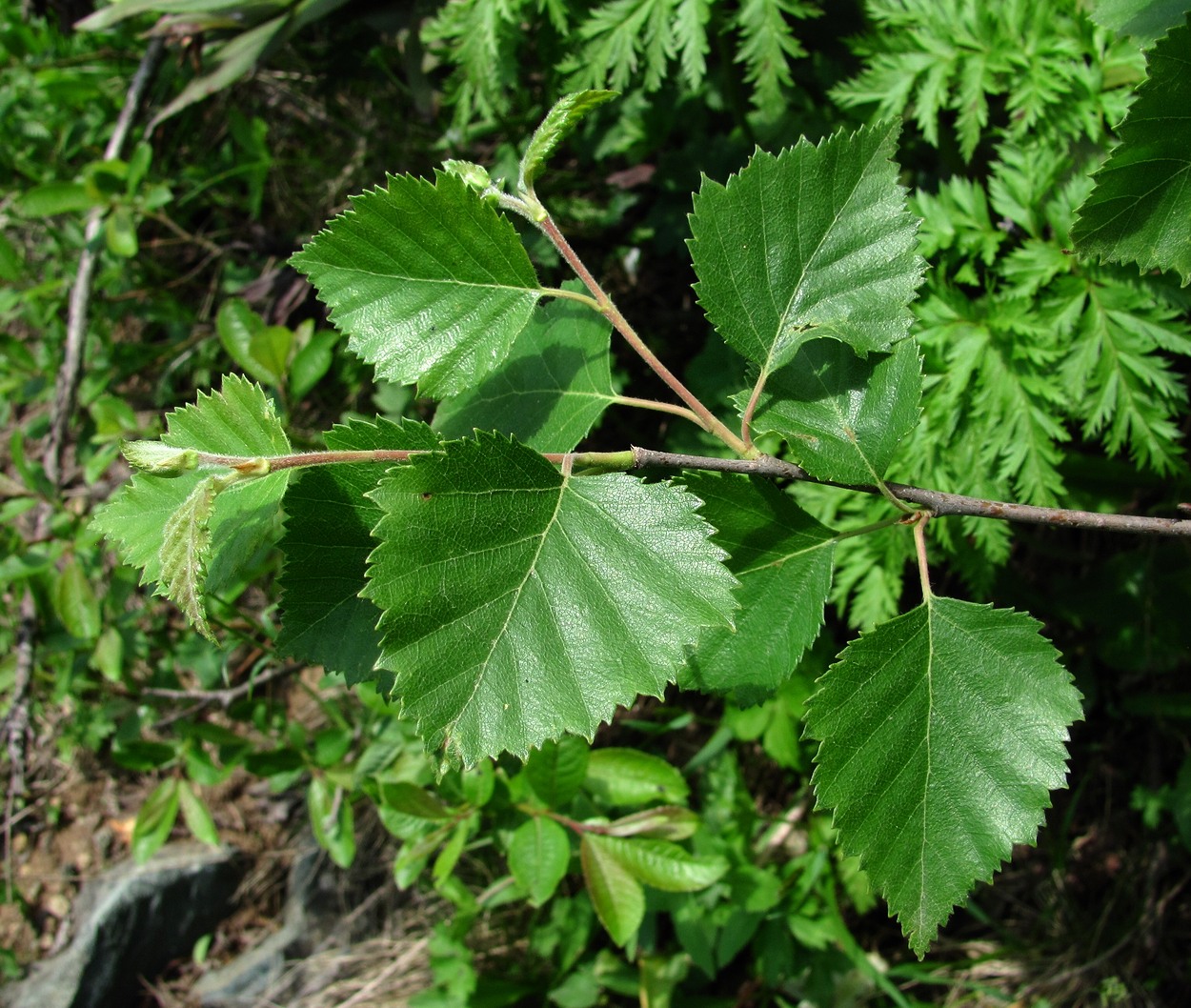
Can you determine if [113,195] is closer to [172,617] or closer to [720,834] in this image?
[172,617]

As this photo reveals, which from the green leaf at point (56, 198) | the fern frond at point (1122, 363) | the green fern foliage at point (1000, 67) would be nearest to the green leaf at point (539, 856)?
the fern frond at point (1122, 363)

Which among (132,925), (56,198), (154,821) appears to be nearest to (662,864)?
(154,821)

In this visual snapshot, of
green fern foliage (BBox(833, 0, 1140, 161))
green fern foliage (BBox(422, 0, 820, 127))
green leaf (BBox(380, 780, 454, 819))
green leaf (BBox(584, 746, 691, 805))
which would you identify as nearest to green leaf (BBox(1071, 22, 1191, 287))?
green fern foliage (BBox(833, 0, 1140, 161))

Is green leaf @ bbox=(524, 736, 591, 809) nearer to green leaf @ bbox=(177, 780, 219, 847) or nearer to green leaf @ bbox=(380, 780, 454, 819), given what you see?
green leaf @ bbox=(380, 780, 454, 819)

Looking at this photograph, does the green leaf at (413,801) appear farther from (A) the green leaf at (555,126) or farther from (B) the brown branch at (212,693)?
(A) the green leaf at (555,126)

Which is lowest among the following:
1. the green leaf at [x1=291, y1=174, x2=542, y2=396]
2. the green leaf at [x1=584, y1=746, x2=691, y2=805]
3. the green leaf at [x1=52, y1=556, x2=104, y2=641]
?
the green leaf at [x1=584, y1=746, x2=691, y2=805]
